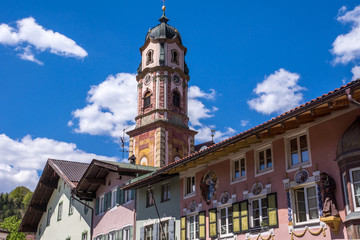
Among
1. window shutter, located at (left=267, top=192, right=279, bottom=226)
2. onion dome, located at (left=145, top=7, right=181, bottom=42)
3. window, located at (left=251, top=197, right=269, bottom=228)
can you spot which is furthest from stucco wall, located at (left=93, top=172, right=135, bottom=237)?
onion dome, located at (left=145, top=7, right=181, bottom=42)

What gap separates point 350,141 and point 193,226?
9.51 meters

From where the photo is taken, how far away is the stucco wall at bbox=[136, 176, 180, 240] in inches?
970

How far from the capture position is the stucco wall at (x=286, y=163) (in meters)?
16.6

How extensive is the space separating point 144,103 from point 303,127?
114ft

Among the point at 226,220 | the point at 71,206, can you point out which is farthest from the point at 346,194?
the point at 71,206

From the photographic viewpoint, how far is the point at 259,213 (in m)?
19.6

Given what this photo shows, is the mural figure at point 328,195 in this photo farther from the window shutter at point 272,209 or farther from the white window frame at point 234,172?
the white window frame at point 234,172

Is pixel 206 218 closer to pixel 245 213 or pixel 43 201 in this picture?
pixel 245 213

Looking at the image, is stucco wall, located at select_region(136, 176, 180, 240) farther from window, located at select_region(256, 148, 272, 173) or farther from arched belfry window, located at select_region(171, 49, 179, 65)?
arched belfry window, located at select_region(171, 49, 179, 65)

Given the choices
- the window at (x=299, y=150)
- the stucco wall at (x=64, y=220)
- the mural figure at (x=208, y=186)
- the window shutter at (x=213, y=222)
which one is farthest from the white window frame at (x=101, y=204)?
the window at (x=299, y=150)

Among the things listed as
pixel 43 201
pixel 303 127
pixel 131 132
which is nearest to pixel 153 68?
pixel 131 132

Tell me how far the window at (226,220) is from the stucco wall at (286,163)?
24.4 inches

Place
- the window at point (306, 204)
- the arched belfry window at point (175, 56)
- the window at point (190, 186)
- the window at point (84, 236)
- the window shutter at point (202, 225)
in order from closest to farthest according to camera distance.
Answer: the window at point (306, 204) < the window shutter at point (202, 225) < the window at point (190, 186) < the window at point (84, 236) < the arched belfry window at point (175, 56)

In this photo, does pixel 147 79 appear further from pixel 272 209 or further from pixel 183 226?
pixel 272 209
